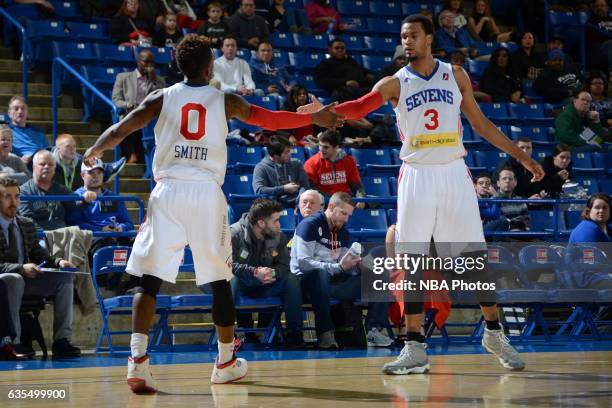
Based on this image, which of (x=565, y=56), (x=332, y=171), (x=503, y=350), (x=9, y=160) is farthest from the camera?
(x=565, y=56)

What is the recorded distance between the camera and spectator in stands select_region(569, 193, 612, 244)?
10.9 metres

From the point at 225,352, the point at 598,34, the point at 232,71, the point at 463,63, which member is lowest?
the point at 225,352

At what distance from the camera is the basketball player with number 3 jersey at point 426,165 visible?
6.78 meters

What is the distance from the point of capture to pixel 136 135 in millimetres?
12969

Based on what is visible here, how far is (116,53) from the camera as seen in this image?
14117 mm

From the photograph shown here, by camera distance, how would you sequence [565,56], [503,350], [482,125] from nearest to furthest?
[503,350] < [482,125] < [565,56]

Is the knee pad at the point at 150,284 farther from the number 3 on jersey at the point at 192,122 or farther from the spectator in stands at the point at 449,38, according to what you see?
the spectator in stands at the point at 449,38

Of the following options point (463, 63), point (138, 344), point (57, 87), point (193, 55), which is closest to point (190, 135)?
point (193, 55)

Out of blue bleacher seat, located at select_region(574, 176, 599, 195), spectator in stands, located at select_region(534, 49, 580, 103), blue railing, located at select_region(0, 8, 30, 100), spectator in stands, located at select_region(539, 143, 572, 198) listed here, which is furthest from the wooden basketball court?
spectator in stands, located at select_region(534, 49, 580, 103)

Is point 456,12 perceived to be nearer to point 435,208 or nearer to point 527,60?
point 527,60

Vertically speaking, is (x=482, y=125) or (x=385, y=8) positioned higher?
(x=385, y=8)

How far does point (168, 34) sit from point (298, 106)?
247cm

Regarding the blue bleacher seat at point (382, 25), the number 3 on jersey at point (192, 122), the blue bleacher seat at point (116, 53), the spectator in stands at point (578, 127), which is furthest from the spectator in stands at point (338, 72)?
the number 3 on jersey at point (192, 122)

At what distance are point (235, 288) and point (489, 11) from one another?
10.1 m
